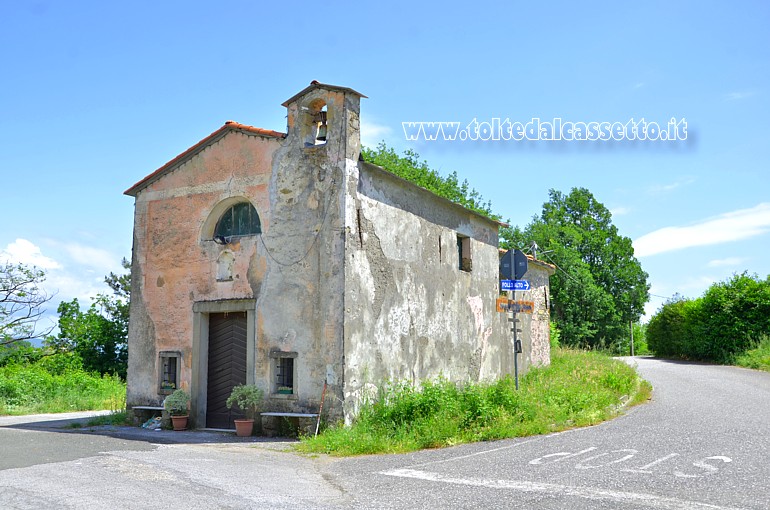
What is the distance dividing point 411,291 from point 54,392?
45.0 feet

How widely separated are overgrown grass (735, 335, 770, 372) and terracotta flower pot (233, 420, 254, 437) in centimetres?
1841

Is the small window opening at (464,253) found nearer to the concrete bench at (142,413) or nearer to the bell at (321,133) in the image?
the bell at (321,133)

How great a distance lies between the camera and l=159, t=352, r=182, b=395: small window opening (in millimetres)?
14156

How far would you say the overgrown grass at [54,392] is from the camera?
64.2 feet

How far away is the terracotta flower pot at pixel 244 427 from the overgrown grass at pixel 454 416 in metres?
1.51

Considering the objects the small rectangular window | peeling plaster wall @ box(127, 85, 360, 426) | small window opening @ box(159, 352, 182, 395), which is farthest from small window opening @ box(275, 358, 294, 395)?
small window opening @ box(159, 352, 182, 395)

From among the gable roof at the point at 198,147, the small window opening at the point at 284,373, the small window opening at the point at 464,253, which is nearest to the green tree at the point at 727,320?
the small window opening at the point at 464,253

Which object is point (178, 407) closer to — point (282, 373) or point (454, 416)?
point (282, 373)

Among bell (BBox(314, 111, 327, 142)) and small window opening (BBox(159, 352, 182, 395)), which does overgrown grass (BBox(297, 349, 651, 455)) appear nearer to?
small window opening (BBox(159, 352, 182, 395))

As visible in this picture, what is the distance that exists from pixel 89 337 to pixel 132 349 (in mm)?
13077

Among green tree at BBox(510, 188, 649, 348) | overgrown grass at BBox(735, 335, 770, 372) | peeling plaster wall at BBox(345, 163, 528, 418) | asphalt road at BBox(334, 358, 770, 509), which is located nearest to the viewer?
asphalt road at BBox(334, 358, 770, 509)

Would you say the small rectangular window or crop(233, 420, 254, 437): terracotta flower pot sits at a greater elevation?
the small rectangular window

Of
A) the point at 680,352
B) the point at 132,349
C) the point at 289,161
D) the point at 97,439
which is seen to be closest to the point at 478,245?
the point at 289,161

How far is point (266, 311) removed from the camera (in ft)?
42.8
